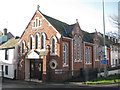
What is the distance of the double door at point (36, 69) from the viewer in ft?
66.9

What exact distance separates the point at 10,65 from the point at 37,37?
25.5 feet

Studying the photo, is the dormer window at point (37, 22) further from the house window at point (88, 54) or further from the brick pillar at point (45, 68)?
the house window at point (88, 54)

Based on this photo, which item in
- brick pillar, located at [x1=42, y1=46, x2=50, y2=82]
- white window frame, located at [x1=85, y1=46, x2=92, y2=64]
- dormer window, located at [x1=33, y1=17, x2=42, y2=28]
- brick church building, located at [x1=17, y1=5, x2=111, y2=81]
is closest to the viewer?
brick pillar, located at [x1=42, y1=46, x2=50, y2=82]

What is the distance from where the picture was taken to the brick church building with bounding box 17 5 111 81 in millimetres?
18266

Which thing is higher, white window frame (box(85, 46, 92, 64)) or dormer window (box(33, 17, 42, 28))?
dormer window (box(33, 17, 42, 28))

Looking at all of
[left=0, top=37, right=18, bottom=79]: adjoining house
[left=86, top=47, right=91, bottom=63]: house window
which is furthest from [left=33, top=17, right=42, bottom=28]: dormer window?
[left=86, top=47, right=91, bottom=63]: house window

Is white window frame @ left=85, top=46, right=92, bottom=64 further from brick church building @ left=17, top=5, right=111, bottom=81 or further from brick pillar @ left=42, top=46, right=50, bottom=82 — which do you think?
brick pillar @ left=42, top=46, right=50, bottom=82

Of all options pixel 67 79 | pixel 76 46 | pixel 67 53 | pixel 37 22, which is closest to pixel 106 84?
pixel 67 79

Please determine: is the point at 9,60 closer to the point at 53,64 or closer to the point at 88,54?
the point at 53,64

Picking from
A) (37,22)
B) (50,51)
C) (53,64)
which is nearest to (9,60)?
(37,22)

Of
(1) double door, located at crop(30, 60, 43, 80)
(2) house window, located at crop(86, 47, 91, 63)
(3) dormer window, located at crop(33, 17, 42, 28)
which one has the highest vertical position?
(3) dormer window, located at crop(33, 17, 42, 28)

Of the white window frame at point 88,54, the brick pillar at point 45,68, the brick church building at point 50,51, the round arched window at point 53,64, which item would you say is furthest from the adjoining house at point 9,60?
the white window frame at point 88,54

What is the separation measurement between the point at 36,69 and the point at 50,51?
14.1 ft

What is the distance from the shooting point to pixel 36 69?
69.1 ft
